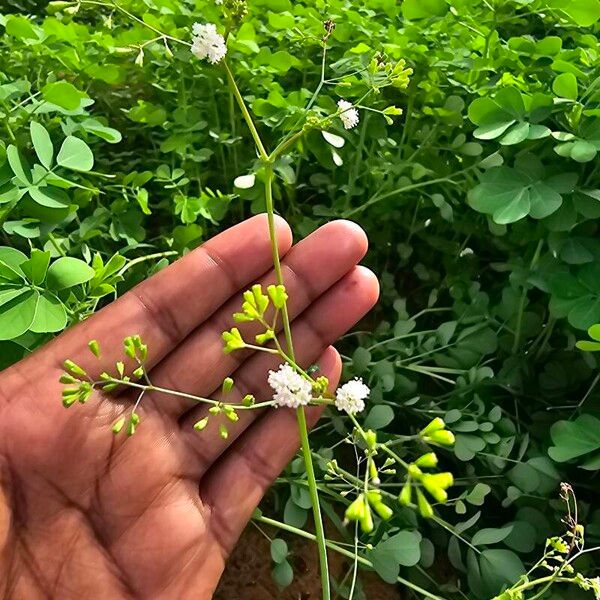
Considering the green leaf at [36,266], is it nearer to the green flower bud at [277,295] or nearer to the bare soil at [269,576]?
the green flower bud at [277,295]

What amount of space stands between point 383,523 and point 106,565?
0.41 m

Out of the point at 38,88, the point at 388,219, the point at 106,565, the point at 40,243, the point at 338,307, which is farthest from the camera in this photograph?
the point at 388,219

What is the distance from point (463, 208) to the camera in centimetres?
140

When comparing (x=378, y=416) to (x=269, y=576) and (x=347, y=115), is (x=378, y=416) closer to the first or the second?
(x=269, y=576)

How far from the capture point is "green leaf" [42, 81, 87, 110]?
1.14m

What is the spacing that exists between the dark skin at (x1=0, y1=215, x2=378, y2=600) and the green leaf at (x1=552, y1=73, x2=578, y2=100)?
371 millimetres

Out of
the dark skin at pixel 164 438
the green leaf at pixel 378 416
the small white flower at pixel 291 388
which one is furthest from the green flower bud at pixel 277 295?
the green leaf at pixel 378 416

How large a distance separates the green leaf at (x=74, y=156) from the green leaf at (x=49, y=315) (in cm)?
24

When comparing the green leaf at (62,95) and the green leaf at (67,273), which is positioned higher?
the green leaf at (62,95)

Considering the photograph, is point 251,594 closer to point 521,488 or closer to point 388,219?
point 521,488

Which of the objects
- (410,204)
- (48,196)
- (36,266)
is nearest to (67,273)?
(36,266)

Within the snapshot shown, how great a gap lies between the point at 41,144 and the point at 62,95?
10 cm

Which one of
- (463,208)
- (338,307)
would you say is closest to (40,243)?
(338,307)

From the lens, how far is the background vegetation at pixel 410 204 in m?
1.07
